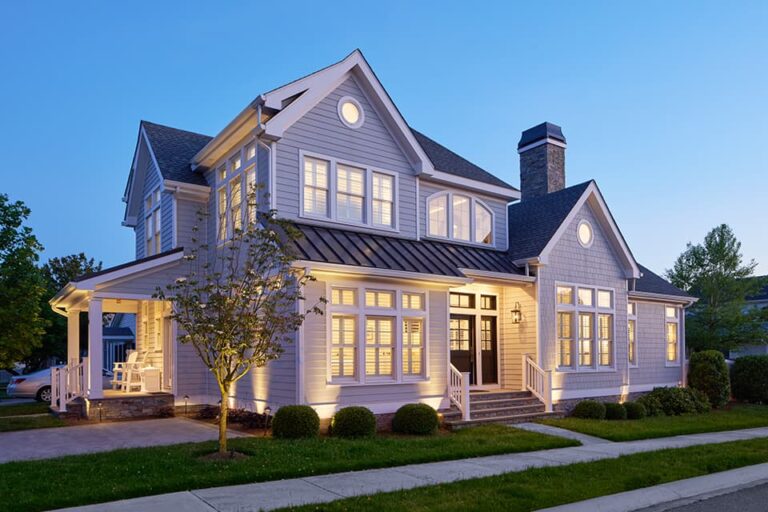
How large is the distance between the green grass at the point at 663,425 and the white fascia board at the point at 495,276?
3.53 meters

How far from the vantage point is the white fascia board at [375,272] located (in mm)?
11859

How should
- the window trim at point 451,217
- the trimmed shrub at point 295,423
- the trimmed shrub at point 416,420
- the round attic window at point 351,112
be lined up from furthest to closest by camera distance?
1. the window trim at point 451,217
2. the round attic window at point 351,112
3. the trimmed shrub at point 416,420
4. the trimmed shrub at point 295,423

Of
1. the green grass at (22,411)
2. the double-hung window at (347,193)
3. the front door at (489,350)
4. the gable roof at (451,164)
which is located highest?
the gable roof at (451,164)

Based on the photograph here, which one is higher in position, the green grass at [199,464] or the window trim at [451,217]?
the window trim at [451,217]

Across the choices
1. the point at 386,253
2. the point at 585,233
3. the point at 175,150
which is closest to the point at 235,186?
the point at 175,150

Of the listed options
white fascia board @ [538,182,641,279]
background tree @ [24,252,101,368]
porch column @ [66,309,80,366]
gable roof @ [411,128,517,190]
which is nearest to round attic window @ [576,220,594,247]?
white fascia board @ [538,182,641,279]

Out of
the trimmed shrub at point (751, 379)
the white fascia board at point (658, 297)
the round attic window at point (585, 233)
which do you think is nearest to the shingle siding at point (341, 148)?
the round attic window at point (585, 233)

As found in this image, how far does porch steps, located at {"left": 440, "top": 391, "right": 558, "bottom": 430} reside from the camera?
45.2 ft

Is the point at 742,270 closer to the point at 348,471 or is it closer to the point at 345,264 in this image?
the point at 345,264

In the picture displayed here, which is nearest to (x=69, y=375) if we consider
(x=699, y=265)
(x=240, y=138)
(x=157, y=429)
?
(x=157, y=429)

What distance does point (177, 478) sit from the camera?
795 centimetres

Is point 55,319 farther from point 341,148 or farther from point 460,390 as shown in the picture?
point 460,390

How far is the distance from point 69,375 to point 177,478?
949 cm

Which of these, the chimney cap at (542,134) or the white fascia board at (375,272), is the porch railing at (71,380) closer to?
the white fascia board at (375,272)
